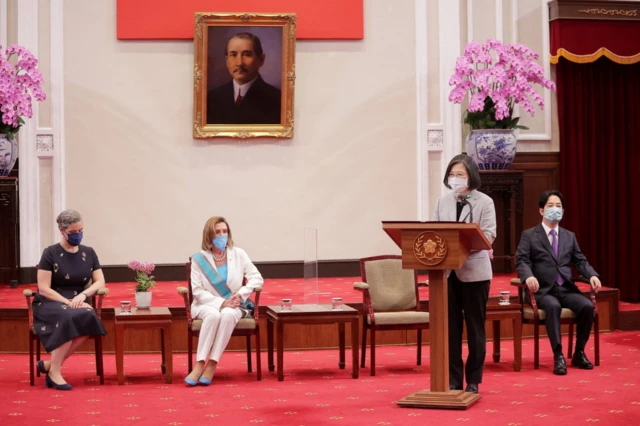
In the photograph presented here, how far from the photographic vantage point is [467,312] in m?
5.00

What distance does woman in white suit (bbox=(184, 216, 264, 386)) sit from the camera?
5.62 metres

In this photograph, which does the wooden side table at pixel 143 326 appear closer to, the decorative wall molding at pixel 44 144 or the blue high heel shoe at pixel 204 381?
the blue high heel shoe at pixel 204 381

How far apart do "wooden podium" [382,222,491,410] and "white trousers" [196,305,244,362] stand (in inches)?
53.1

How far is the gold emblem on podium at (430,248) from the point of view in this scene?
14.9ft

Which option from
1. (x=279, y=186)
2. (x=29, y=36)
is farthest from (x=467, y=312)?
(x=29, y=36)

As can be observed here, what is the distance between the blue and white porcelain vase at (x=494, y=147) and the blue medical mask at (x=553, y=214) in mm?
2057

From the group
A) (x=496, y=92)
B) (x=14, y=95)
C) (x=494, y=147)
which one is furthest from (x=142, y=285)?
(x=496, y=92)

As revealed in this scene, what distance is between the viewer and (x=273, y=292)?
300 inches

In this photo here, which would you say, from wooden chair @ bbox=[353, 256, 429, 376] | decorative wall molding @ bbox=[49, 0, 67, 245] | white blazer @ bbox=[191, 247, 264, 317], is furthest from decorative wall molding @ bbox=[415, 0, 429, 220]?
decorative wall molding @ bbox=[49, 0, 67, 245]

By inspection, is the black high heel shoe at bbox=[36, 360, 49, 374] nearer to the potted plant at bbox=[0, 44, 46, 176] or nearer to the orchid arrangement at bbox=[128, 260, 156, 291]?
the orchid arrangement at bbox=[128, 260, 156, 291]

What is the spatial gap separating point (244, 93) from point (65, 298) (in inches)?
129

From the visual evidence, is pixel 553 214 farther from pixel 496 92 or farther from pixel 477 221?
pixel 496 92

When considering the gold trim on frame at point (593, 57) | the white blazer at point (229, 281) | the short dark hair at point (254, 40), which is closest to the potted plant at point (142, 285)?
the white blazer at point (229, 281)

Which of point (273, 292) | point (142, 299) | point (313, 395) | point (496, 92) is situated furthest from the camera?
point (496, 92)
